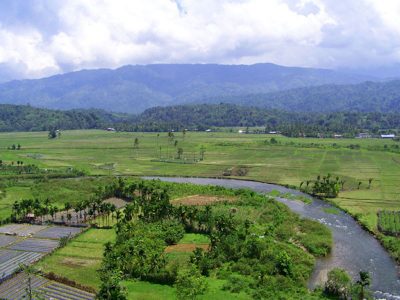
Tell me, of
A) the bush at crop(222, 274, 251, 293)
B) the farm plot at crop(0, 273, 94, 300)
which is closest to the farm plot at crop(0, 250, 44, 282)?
the farm plot at crop(0, 273, 94, 300)

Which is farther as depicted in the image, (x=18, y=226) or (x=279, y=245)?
(x=18, y=226)

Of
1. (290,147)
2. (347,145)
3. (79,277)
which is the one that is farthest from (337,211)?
(347,145)

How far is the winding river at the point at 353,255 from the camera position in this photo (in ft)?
146

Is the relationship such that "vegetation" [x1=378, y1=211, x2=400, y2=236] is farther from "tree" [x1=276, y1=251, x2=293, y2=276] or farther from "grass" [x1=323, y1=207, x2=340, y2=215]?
"tree" [x1=276, y1=251, x2=293, y2=276]

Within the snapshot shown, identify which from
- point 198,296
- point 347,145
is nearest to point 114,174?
point 198,296

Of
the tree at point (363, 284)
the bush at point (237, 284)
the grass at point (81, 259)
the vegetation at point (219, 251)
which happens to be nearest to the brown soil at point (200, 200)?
the vegetation at point (219, 251)

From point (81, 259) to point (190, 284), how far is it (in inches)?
685

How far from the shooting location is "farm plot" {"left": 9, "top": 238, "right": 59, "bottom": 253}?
5422 centimetres

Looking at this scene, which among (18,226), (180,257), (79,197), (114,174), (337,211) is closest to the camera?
(180,257)

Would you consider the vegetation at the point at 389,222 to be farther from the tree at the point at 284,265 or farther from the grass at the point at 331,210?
the tree at the point at 284,265

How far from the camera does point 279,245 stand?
5156 centimetres

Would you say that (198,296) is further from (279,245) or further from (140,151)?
(140,151)

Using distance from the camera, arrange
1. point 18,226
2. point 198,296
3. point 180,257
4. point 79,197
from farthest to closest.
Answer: point 79,197
point 18,226
point 180,257
point 198,296

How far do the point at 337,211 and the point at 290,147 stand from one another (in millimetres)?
86119
